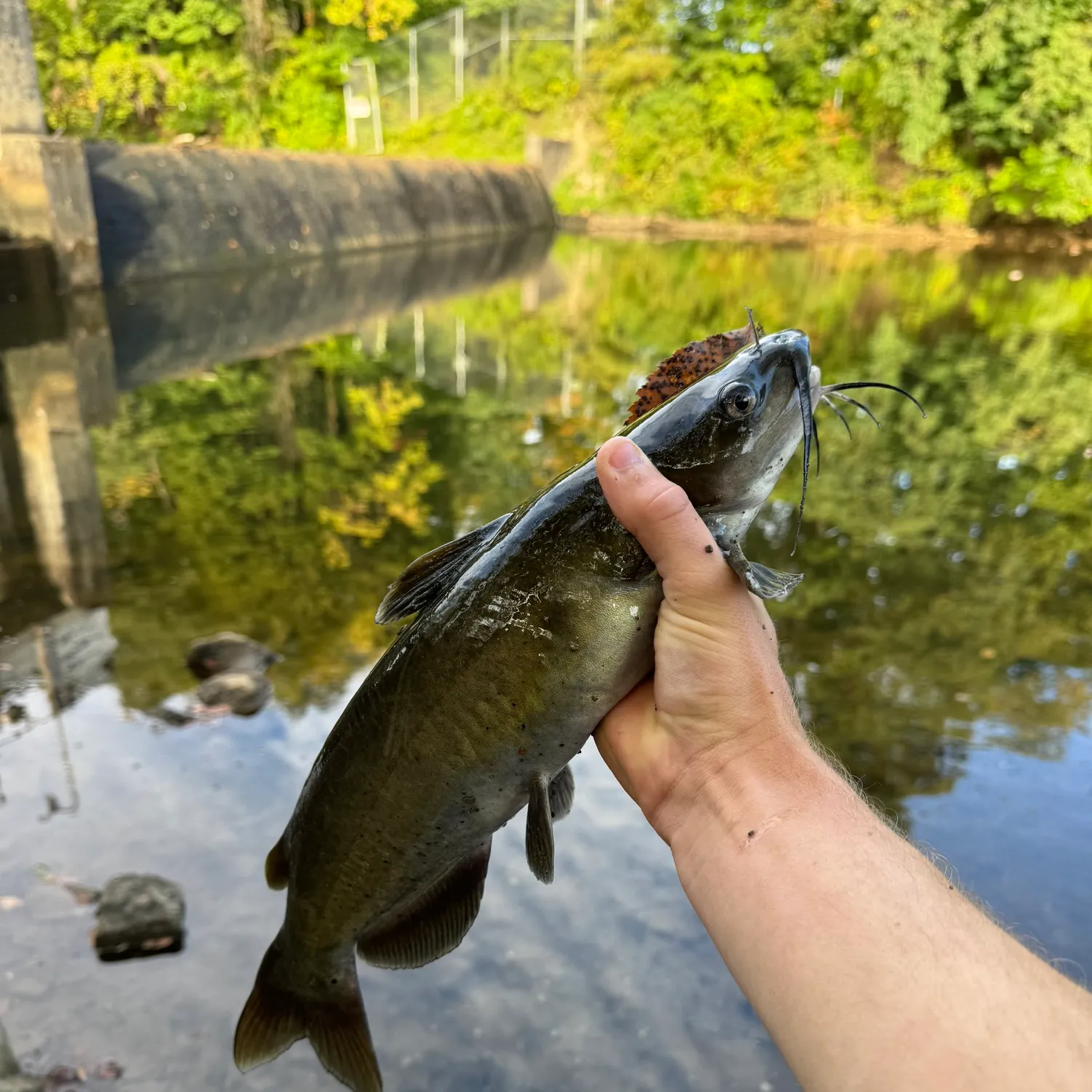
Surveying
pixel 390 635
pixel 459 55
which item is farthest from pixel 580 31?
pixel 390 635

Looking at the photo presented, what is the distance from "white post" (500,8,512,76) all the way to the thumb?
37157 millimetres

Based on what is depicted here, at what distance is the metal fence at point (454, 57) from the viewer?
3362 cm

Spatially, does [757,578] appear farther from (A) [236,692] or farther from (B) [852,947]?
(A) [236,692]

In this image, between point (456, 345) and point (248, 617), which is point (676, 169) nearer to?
point (456, 345)

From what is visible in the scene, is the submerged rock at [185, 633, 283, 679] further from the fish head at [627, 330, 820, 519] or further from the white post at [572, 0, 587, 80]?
the white post at [572, 0, 587, 80]

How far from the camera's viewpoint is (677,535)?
5.96 ft

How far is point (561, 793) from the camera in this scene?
221 cm

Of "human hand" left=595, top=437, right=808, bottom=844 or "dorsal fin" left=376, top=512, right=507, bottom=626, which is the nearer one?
"human hand" left=595, top=437, right=808, bottom=844

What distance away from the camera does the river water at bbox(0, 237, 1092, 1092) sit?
9.98ft

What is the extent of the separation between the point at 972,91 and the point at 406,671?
3356cm

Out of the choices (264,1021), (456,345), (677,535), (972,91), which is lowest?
(456,345)

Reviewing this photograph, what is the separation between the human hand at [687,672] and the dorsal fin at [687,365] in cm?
33

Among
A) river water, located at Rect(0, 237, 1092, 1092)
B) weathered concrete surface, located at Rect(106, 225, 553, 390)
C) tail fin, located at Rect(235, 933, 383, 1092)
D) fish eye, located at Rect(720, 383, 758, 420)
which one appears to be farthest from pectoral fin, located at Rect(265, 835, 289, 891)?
weathered concrete surface, located at Rect(106, 225, 553, 390)

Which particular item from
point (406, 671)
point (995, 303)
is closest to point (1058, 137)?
point (995, 303)
